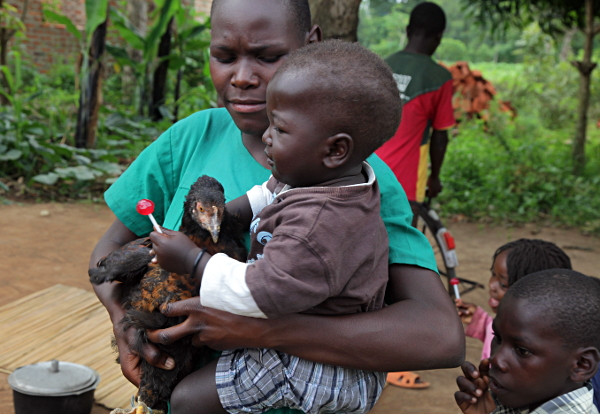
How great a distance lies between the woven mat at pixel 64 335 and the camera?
3477mm

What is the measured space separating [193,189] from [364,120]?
531mm

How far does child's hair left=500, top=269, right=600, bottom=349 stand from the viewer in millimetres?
1755

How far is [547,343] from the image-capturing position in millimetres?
1764

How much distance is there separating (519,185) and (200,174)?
813cm

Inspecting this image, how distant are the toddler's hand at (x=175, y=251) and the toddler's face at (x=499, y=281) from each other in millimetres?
2065

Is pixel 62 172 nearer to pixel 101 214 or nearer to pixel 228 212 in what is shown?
pixel 101 214

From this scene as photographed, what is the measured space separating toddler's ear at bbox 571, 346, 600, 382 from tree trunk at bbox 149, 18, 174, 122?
825 centimetres

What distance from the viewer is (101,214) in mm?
6922

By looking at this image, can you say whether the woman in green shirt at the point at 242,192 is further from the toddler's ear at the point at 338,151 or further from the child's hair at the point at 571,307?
the child's hair at the point at 571,307

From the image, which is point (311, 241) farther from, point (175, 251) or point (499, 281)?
point (499, 281)

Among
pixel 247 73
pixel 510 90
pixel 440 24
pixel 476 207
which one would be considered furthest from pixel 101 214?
pixel 510 90

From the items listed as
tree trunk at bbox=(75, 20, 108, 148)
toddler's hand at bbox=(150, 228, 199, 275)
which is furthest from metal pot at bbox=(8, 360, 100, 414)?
tree trunk at bbox=(75, 20, 108, 148)

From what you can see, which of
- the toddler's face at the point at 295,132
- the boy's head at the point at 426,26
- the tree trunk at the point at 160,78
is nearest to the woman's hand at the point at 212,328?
the toddler's face at the point at 295,132

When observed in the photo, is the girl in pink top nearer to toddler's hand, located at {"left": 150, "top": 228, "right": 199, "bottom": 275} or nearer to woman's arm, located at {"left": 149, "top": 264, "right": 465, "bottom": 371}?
woman's arm, located at {"left": 149, "top": 264, "right": 465, "bottom": 371}
